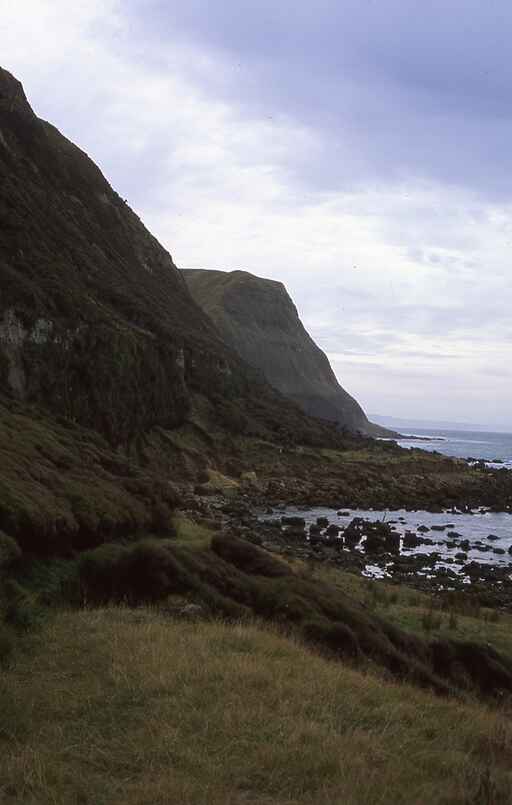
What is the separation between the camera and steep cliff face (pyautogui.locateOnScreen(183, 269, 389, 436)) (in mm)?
161875

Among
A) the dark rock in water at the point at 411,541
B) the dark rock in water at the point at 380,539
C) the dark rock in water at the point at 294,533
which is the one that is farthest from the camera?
the dark rock in water at the point at 411,541

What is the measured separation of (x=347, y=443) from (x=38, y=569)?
76155 mm

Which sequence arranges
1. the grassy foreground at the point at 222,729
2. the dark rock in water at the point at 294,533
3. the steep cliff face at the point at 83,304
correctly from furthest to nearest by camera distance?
the steep cliff face at the point at 83,304 < the dark rock in water at the point at 294,533 < the grassy foreground at the point at 222,729

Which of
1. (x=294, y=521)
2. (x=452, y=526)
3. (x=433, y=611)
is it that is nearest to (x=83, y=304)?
(x=294, y=521)

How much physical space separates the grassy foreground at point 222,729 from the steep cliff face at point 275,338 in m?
141

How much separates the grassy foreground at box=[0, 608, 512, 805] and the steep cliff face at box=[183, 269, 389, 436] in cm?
14105

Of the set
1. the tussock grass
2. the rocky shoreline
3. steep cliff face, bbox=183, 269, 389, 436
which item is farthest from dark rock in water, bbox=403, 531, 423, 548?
steep cliff face, bbox=183, 269, 389, 436

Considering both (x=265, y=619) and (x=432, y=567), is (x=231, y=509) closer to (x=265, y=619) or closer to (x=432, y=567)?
(x=432, y=567)

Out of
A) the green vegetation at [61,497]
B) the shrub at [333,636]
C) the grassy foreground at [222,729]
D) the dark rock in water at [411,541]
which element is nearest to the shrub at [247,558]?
the green vegetation at [61,497]

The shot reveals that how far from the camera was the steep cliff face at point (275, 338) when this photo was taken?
162 metres

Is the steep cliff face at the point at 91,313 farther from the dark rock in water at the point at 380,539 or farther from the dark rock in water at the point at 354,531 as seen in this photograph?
the dark rock in water at the point at 380,539

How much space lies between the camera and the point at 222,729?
735 centimetres

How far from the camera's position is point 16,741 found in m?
6.93

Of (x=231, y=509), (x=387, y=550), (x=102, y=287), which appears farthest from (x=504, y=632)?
(x=102, y=287)
